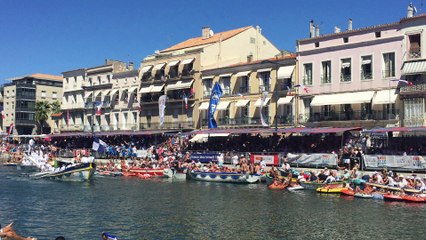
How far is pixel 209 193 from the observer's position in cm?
3900

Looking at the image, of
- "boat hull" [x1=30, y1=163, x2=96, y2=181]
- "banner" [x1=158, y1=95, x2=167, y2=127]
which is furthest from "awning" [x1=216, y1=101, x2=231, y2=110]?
"boat hull" [x1=30, y1=163, x2=96, y2=181]

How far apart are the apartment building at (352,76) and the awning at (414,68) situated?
1.10m

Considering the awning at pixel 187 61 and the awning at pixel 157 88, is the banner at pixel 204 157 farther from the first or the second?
the awning at pixel 157 88

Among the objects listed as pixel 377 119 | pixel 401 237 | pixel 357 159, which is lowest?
pixel 401 237

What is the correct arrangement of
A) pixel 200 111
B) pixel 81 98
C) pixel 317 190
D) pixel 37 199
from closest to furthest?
pixel 37 199 < pixel 317 190 < pixel 200 111 < pixel 81 98

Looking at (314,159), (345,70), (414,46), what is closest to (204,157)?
(314,159)

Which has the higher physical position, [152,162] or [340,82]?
[340,82]

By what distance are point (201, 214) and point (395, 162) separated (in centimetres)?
1789

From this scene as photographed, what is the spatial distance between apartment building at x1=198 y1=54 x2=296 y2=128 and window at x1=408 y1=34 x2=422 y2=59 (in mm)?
13019

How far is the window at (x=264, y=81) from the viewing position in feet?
190

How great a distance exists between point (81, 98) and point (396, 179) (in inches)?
2483

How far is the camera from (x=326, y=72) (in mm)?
52719

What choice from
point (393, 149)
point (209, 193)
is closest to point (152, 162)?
point (209, 193)

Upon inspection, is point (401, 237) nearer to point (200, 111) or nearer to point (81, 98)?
point (200, 111)
